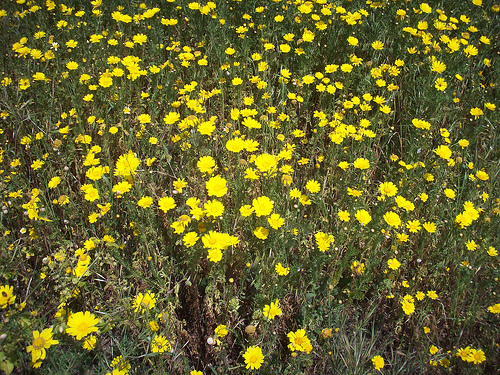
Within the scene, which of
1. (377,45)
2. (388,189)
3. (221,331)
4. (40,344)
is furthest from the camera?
(377,45)

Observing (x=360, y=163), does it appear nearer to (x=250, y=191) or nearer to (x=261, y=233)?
(x=250, y=191)

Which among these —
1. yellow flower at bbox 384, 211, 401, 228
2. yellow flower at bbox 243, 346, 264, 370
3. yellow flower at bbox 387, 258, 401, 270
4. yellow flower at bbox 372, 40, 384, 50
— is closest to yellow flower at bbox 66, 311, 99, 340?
yellow flower at bbox 243, 346, 264, 370

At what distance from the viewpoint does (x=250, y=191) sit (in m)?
2.50

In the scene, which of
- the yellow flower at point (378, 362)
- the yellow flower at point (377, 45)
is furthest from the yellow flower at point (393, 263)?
the yellow flower at point (377, 45)

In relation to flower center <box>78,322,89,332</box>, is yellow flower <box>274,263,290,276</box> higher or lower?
higher

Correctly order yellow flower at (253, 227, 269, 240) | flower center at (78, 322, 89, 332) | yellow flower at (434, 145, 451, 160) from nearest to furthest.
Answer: flower center at (78, 322, 89, 332) → yellow flower at (253, 227, 269, 240) → yellow flower at (434, 145, 451, 160)

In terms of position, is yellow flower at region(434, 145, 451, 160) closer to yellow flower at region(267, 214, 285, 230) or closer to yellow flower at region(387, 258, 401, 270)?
yellow flower at region(387, 258, 401, 270)

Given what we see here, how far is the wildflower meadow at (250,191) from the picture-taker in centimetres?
191

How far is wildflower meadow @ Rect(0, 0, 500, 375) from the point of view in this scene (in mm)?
1908

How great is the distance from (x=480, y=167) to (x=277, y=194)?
189 centimetres

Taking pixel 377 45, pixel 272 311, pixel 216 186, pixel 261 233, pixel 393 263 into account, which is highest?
pixel 377 45

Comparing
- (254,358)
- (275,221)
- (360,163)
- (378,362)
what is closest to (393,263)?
(378,362)

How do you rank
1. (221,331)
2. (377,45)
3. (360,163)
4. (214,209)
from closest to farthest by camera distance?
(221,331)
(214,209)
(360,163)
(377,45)

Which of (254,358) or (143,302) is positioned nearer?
(254,358)
